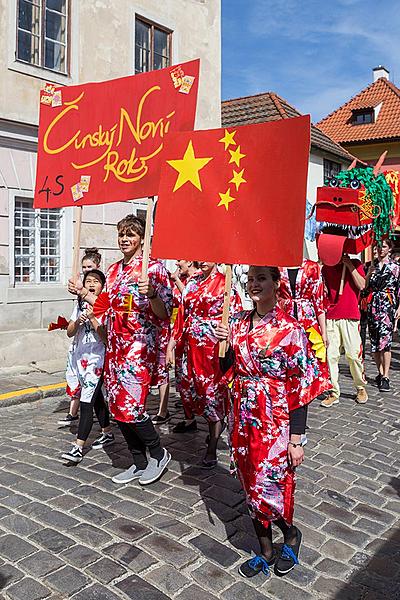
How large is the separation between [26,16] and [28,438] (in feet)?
23.2

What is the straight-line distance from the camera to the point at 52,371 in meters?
8.47

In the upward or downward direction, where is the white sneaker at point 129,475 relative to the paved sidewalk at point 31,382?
upward

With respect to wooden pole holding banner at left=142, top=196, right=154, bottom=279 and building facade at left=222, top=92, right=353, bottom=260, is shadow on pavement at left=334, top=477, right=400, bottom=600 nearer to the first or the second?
wooden pole holding banner at left=142, top=196, right=154, bottom=279

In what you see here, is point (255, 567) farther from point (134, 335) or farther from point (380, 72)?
point (380, 72)

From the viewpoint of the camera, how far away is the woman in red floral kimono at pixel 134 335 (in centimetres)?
392

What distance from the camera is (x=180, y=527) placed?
344 centimetres

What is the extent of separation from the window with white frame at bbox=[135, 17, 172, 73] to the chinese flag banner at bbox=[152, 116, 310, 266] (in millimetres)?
8825

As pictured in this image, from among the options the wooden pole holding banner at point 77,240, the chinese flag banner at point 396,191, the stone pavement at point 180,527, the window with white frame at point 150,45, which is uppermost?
the window with white frame at point 150,45

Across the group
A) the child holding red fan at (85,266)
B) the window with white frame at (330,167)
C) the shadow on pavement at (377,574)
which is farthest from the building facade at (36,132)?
the window with white frame at (330,167)

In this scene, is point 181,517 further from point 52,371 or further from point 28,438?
point 52,371

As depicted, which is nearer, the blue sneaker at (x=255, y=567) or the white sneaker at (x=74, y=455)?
the blue sneaker at (x=255, y=567)

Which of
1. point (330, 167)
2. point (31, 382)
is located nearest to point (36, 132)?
point (31, 382)

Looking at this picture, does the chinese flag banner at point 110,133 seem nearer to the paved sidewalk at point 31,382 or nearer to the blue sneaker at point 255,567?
the blue sneaker at point 255,567

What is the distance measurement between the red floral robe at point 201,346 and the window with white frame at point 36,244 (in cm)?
539
